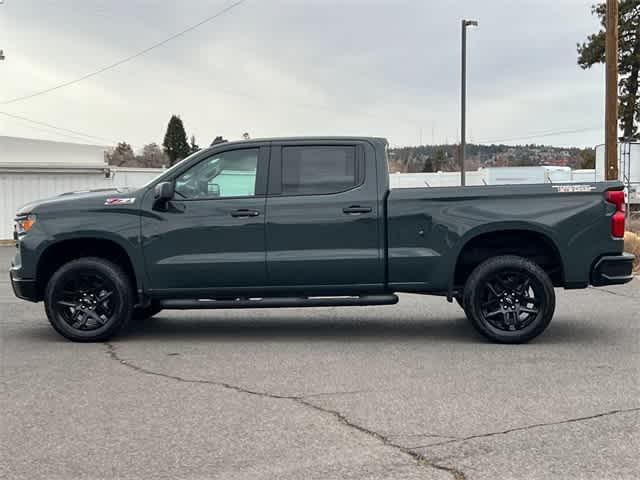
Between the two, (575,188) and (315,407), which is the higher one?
(575,188)

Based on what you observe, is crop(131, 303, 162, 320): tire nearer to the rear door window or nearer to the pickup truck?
the pickup truck

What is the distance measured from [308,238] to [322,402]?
7.49 ft

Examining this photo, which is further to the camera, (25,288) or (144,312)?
(144,312)

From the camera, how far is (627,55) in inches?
1687

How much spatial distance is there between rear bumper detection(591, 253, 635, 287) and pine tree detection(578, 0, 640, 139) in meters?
38.5

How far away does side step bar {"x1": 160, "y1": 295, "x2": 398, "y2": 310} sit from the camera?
7242mm

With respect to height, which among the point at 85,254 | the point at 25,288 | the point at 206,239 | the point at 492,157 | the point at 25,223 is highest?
the point at 492,157

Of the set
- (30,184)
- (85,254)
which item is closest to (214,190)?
(85,254)

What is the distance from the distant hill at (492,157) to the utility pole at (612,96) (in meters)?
48.4

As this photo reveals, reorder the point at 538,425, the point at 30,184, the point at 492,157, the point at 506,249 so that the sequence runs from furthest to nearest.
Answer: the point at 492,157
the point at 30,184
the point at 506,249
the point at 538,425

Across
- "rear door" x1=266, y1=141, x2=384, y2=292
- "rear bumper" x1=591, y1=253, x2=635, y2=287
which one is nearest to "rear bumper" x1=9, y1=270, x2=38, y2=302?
"rear door" x1=266, y1=141, x2=384, y2=292

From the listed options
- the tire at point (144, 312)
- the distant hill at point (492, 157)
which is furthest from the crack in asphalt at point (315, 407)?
the distant hill at point (492, 157)

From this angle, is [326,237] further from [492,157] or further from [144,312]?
[492,157]

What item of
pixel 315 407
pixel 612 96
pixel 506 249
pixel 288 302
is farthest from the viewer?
pixel 612 96
